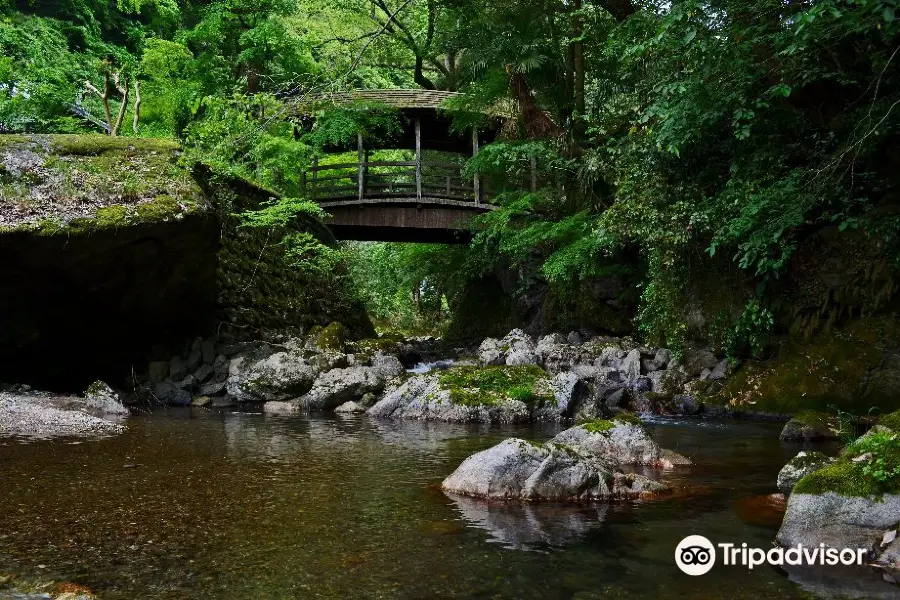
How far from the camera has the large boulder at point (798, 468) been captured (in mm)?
5238

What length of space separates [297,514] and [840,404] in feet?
25.6

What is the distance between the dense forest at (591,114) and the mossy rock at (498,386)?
304cm

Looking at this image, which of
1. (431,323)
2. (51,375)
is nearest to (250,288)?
(51,375)

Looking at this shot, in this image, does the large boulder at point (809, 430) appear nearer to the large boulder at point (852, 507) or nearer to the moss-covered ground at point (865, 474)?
the moss-covered ground at point (865, 474)

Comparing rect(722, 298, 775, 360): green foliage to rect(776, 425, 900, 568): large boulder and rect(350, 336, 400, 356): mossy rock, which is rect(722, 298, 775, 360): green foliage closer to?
rect(776, 425, 900, 568): large boulder

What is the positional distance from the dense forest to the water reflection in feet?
11.9

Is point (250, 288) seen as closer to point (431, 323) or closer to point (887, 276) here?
point (887, 276)

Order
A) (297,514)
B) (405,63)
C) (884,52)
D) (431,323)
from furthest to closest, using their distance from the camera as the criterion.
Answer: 1. (431,323)
2. (405,63)
3. (884,52)
4. (297,514)

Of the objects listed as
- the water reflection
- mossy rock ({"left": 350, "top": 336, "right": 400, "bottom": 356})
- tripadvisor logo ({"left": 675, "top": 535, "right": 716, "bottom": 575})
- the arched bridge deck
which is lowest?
the water reflection

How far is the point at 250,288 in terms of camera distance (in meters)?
14.6

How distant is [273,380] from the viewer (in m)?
11.6

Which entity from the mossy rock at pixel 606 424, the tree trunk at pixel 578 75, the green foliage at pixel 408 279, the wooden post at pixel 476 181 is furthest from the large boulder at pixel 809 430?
the wooden post at pixel 476 181

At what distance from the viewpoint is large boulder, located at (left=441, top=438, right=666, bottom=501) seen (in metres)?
4.94

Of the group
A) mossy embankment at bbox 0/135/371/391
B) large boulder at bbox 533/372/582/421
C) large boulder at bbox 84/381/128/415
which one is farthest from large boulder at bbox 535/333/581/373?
large boulder at bbox 84/381/128/415
